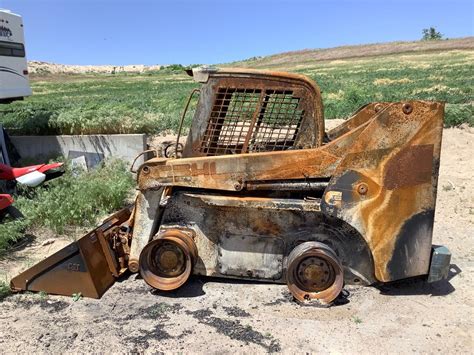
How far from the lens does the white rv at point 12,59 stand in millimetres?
10406

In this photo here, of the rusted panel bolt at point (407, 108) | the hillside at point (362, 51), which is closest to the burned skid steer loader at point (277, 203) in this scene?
the rusted panel bolt at point (407, 108)

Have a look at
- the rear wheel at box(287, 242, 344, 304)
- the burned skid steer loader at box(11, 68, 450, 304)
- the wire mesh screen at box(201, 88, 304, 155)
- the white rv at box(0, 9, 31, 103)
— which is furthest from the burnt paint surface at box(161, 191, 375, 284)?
the white rv at box(0, 9, 31, 103)

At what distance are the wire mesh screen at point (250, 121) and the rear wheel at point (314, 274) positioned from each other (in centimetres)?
105

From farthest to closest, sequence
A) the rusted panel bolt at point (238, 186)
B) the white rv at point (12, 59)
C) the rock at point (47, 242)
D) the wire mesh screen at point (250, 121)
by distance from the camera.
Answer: the white rv at point (12, 59), the rock at point (47, 242), the wire mesh screen at point (250, 121), the rusted panel bolt at point (238, 186)

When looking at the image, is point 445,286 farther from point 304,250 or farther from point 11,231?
point 11,231

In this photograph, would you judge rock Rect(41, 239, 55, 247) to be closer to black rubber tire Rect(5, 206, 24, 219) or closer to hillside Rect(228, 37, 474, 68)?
black rubber tire Rect(5, 206, 24, 219)

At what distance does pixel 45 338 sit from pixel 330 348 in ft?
7.60

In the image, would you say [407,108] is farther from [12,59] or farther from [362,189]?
[12,59]

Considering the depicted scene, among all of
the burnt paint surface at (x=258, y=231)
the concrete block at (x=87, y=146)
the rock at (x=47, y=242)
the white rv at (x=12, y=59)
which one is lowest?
the rock at (x=47, y=242)

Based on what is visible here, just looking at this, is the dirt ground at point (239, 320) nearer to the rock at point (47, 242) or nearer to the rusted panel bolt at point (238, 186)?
the rusted panel bolt at point (238, 186)

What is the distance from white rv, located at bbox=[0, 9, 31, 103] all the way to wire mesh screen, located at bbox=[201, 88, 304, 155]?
7301mm

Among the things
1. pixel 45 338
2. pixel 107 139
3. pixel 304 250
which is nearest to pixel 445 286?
pixel 304 250

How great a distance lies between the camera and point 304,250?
4371mm

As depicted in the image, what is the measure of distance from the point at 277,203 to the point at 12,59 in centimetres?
885
